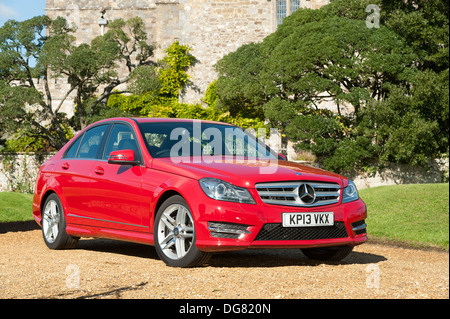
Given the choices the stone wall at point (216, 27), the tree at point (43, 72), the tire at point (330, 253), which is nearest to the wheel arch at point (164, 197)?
the tire at point (330, 253)

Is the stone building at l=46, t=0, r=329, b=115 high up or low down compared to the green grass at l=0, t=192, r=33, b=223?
up

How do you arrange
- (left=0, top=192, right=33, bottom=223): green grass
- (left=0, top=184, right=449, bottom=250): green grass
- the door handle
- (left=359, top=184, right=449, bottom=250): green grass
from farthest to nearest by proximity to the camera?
(left=0, top=192, right=33, bottom=223): green grass < (left=0, top=184, right=449, bottom=250): green grass < (left=359, top=184, right=449, bottom=250): green grass < the door handle

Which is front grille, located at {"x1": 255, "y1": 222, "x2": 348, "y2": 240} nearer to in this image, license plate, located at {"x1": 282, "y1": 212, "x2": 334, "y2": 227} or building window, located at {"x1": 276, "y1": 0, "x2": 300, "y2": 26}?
license plate, located at {"x1": 282, "y1": 212, "x2": 334, "y2": 227}

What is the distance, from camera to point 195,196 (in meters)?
6.14

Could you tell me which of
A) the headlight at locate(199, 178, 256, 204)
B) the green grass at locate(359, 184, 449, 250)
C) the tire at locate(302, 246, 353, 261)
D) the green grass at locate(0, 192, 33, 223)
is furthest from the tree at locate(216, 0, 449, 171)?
the headlight at locate(199, 178, 256, 204)

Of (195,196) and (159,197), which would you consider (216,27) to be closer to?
(159,197)

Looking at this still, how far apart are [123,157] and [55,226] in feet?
7.15

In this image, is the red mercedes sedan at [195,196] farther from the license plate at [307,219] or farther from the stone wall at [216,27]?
the stone wall at [216,27]

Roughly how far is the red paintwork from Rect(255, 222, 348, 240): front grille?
0.05 meters

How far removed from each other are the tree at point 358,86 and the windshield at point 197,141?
44.9 ft

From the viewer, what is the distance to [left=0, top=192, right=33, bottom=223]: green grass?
1415 centimetres

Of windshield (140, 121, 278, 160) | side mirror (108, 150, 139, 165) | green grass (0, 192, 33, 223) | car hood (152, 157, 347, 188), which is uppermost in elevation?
windshield (140, 121, 278, 160)

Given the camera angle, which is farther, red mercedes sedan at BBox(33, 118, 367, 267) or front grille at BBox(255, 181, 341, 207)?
front grille at BBox(255, 181, 341, 207)

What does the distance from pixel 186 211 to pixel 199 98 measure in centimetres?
2897
